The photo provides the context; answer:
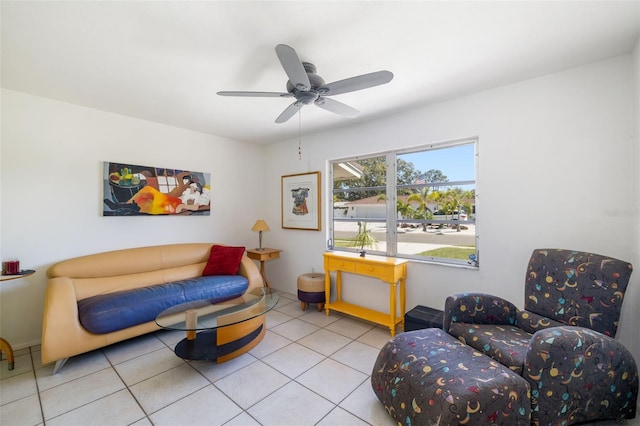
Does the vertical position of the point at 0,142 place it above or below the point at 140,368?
above

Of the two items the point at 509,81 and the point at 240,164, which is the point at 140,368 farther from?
the point at 509,81

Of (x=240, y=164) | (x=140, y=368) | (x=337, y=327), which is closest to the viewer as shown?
(x=140, y=368)

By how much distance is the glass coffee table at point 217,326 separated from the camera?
7.33 feet

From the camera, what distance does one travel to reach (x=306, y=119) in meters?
3.40

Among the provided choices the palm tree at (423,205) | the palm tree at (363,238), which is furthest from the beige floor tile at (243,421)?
the palm tree at (423,205)

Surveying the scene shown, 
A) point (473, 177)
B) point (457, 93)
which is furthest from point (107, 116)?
point (473, 177)

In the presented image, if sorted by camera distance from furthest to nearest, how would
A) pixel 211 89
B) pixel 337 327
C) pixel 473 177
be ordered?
pixel 337 327
pixel 473 177
pixel 211 89

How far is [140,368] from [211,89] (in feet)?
8.65

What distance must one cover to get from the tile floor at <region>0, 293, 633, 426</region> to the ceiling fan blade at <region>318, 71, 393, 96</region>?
2250 millimetres

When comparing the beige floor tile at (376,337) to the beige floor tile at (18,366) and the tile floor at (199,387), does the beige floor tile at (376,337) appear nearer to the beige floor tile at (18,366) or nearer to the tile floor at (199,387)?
the tile floor at (199,387)

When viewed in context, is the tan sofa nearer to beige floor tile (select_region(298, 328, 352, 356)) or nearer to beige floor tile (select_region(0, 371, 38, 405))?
beige floor tile (select_region(0, 371, 38, 405))

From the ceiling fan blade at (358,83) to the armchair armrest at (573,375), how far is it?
181cm

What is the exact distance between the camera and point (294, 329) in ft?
10.1

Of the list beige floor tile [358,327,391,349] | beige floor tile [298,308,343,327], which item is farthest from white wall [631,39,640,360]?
beige floor tile [298,308,343,327]
